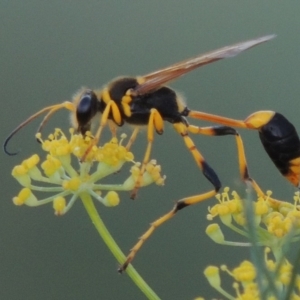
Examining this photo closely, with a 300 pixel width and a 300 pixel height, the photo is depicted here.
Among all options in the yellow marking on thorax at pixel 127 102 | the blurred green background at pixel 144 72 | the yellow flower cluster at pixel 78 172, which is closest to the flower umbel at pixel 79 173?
the yellow flower cluster at pixel 78 172

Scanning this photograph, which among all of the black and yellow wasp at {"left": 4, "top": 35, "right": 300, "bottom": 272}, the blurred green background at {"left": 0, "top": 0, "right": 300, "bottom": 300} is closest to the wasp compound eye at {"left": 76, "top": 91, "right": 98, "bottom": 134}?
the black and yellow wasp at {"left": 4, "top": 35, "right": 300, "bottom": 272}

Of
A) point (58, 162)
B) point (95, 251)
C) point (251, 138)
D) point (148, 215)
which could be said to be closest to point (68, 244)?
point (95, 251)

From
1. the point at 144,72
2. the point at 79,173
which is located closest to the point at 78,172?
the point at 79,173

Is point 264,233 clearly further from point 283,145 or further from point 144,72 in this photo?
point 144,72

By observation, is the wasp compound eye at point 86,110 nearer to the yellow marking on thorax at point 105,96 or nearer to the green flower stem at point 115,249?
the yellow marking on thorax at point 105,96

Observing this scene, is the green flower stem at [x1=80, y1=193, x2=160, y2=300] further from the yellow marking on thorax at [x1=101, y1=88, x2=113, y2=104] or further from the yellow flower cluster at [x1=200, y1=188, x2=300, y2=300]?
the yellow marking on thorax at [x1=101, y1=88, x2=113, y2=104]
